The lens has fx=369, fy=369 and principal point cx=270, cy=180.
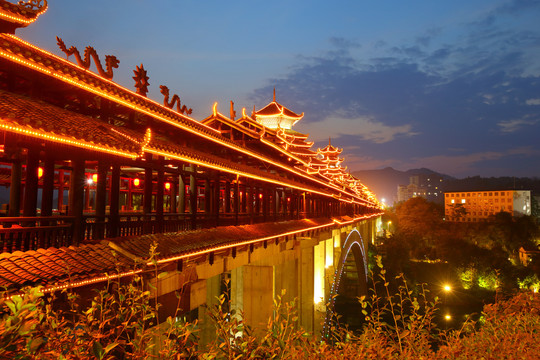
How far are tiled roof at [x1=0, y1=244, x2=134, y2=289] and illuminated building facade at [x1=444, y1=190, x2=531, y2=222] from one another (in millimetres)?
96901

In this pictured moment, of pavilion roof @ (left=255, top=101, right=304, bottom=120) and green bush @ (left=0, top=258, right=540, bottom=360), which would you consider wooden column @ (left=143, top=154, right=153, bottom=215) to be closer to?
green bush @ (left=0, top=258, right=540, bottom=360)

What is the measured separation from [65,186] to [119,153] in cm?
1068

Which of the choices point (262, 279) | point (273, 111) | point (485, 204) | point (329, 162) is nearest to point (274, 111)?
point (273, 111)

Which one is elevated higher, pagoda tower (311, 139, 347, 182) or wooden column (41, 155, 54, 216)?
pagoda tower (311, 139, 347, 182)

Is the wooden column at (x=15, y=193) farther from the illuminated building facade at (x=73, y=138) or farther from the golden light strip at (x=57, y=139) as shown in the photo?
the golden light strip at (x=57, y=139)

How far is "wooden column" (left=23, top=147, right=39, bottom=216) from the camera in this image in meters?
7.43

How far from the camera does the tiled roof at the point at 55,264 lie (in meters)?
5.07

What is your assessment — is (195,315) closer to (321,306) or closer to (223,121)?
(321,306)

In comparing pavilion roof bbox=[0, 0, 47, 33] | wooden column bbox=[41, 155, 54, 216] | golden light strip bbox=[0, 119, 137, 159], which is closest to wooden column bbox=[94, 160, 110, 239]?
wooden column bbox=[41, 155, 54, 216]

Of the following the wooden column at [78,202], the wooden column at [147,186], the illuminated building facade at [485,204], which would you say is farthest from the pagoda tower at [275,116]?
the illuminated building facade at [485,204]

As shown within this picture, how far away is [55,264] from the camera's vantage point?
5891 millimetres

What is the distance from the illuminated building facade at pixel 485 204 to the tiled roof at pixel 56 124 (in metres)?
96.5

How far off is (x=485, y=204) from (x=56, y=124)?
4249 inches

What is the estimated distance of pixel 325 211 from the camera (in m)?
39.8
